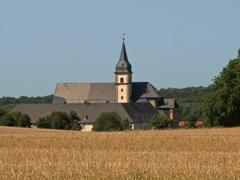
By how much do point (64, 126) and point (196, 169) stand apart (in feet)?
339

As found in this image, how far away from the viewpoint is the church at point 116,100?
156625 millimetres

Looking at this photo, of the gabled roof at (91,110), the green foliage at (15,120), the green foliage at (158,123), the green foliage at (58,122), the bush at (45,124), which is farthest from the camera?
the gabled roof at (91,110)

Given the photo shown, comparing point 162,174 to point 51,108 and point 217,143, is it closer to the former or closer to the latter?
point 217,143

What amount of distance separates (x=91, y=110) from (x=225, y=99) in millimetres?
87381

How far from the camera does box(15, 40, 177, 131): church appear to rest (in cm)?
15662

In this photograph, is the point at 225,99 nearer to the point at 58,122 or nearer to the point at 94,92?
the point at 58,122

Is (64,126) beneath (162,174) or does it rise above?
above

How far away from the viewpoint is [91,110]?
15612 cm

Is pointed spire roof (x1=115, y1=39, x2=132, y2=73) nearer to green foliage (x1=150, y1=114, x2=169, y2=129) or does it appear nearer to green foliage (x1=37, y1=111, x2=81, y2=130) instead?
green foliage (x1=150, y1=114, x2=169, y2=129)

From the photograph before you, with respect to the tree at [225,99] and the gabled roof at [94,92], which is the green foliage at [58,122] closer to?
the tree at [225,99]

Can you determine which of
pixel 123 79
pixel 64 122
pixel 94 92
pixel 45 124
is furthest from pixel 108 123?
pixel 94 92

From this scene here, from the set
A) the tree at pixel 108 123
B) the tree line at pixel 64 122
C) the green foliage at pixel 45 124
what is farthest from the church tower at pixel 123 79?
the green foliage at pixel 45 124

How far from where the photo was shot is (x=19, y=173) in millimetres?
16328

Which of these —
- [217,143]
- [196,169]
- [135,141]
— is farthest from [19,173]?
[135,141]
